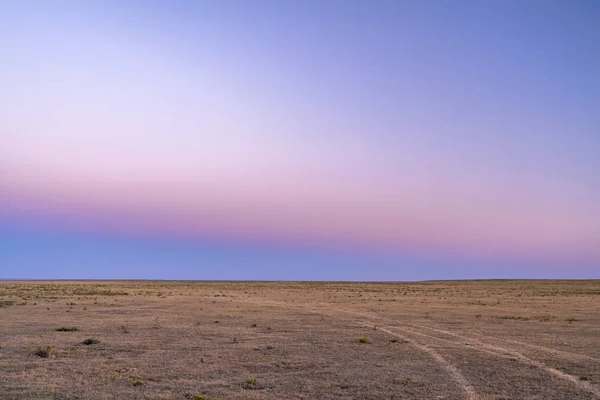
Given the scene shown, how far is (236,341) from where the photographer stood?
24.0 meters

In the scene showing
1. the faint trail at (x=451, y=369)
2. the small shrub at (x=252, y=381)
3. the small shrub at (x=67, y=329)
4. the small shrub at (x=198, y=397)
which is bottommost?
the small shrub at (x=198, y=397)

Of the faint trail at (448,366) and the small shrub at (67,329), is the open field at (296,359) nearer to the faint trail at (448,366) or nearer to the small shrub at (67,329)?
the faint trail at (448,366)

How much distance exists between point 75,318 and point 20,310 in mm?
8680

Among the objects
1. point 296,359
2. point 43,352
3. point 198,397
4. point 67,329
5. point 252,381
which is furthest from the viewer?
point 67,329

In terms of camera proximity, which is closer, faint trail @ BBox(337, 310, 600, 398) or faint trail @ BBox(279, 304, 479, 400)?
faint trail @ BBox(279, 304, 479, 400)

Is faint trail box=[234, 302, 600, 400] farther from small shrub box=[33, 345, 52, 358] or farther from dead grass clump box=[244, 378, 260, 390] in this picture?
small shrub box=[33, 345, 52, 358]

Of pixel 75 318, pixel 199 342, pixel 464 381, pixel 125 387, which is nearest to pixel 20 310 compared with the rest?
pixel 75 318

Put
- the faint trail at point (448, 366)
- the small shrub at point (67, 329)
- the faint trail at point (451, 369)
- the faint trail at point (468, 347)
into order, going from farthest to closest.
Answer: the small shrub at point (67, 329) < the faint trail at point (468, 347) < the faint trail at point (448, 366) < the faint trail at point (451, 369)

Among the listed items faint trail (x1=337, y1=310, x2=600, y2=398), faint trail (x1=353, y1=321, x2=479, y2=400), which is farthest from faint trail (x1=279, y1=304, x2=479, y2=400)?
faint trail (x1=337, y1=310, x2=600, y2=398)

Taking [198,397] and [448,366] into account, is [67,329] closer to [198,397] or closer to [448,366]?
[198,397]

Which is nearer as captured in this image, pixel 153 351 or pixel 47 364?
pixel 47 364

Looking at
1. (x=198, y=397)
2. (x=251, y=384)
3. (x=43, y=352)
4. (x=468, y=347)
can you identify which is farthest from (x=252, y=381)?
(x=468, y=347)

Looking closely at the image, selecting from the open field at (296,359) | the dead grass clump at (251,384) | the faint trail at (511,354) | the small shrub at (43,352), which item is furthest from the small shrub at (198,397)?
the faint trail at (511,354)

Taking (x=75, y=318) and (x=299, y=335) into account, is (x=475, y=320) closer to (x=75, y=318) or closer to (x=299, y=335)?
(x=299, y=335)
